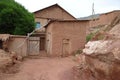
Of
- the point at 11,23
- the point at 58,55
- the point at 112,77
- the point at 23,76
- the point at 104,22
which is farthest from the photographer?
the point at 104,22

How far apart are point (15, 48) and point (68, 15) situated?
45.8ft

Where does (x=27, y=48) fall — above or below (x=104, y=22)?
below

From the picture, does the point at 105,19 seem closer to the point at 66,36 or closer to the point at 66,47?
the point at 66,36

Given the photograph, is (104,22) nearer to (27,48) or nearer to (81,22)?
(81,22)

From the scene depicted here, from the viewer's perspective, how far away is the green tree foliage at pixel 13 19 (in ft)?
72.7

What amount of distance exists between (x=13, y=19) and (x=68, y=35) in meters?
6.64

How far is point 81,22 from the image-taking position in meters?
20.4

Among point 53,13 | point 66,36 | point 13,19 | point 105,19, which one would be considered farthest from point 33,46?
point 53,13

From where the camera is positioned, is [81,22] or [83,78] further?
[81,22]

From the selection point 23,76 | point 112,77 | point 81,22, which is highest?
point 81,22

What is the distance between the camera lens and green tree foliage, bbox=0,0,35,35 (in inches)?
872

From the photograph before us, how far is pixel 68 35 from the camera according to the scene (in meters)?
19.9

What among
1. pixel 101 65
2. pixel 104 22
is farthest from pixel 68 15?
pixel 101 65

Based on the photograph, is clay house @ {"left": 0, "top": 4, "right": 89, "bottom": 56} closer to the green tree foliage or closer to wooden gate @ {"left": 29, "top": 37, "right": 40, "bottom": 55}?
wooden gate @ {"left": 29, "top": 37, "right": 40, "bottom": 55}
